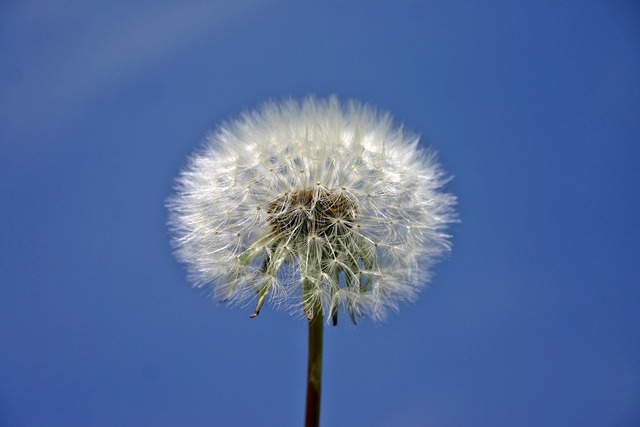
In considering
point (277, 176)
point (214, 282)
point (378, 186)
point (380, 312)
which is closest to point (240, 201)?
point (277, 176)

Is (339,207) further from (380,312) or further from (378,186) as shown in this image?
(380,312)

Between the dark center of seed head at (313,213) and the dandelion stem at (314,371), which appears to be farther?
the dark center of seed head at (313,213)

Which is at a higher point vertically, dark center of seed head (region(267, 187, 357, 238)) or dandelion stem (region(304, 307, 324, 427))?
dark center of seed head (region(267, 187, 357, 238))

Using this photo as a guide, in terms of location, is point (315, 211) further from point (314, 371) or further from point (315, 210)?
point (314, 371)

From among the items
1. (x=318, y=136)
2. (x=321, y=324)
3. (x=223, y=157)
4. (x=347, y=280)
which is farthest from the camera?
(x=223, y=157)

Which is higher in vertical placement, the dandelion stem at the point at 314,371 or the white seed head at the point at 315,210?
the white seed head at the point at 315,210

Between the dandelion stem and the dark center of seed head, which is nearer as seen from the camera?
the dandelion stem

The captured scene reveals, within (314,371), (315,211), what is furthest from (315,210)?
(314,371)
